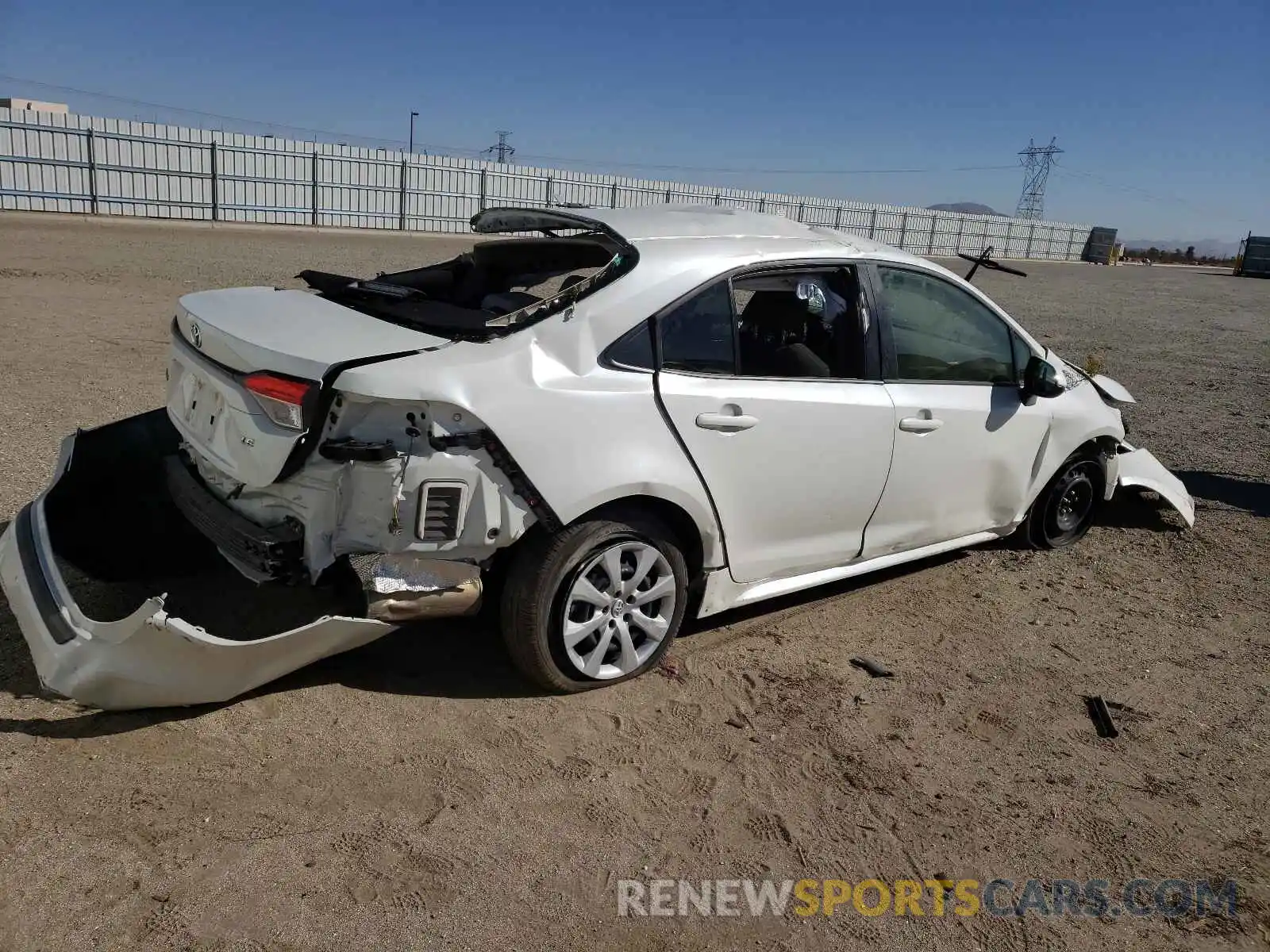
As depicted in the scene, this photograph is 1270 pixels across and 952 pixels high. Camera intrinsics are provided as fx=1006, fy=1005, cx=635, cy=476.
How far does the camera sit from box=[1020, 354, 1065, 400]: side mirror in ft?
16.2

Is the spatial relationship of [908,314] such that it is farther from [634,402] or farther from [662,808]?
[662,808]

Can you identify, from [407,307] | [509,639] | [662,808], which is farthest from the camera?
[407,307]

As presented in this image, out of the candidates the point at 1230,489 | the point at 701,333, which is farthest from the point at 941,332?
the point at 1230,489

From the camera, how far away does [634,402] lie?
3.59 m

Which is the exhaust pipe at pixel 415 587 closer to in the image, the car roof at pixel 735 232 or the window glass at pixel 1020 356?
the car roof at pixel 735 232

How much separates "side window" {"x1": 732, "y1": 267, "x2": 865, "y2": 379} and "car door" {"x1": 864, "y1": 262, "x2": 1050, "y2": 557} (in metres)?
0.16

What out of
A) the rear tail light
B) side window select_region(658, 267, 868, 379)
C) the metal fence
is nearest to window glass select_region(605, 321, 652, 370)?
side window select_region(658, 267, 868, 379)

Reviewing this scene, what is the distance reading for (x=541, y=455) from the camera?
336 cm

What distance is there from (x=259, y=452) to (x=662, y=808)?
1.74m

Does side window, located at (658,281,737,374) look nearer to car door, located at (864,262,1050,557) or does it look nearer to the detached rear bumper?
car door, located at (864,262,1050,557)

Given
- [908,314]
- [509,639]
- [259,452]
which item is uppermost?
[908,314]

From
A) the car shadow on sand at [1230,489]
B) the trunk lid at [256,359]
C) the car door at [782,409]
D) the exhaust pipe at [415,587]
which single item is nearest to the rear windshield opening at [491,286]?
the trunk lid at [256,359]

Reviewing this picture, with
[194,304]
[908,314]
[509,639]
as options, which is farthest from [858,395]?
[194,304]

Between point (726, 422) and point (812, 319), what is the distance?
0.83 metres
